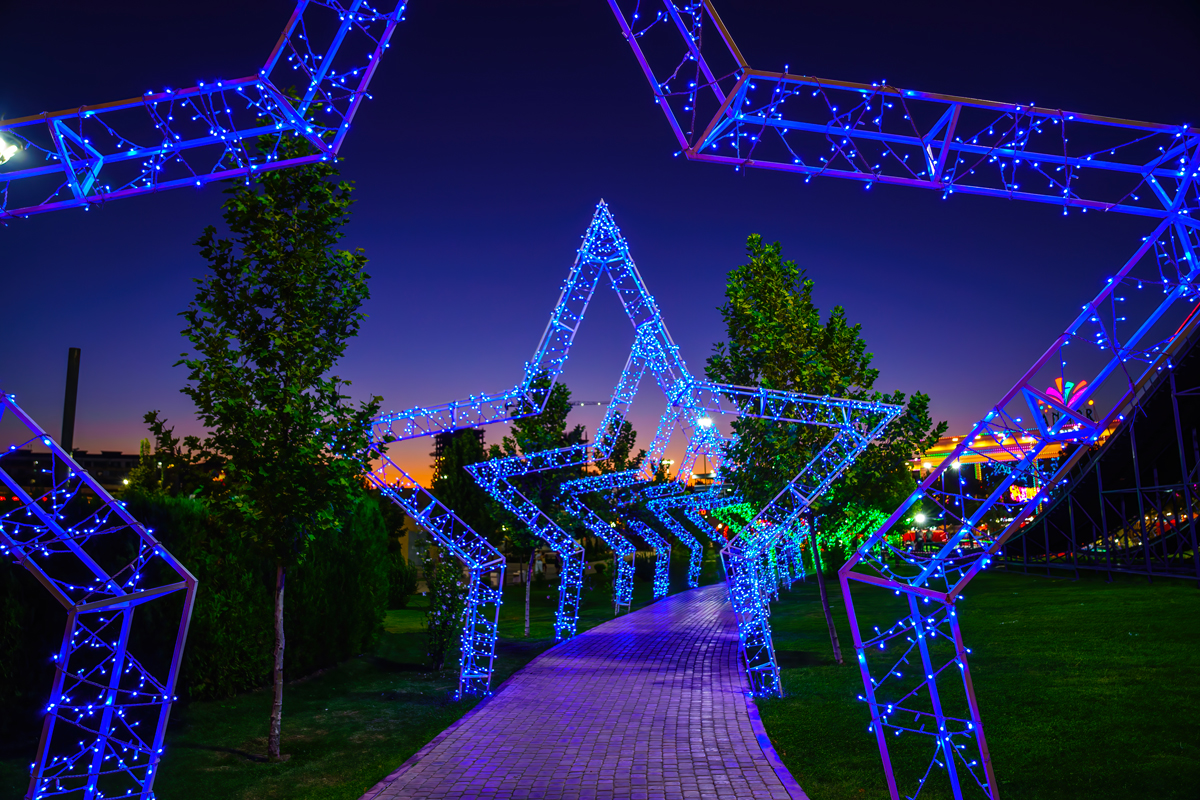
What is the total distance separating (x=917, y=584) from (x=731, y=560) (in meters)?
6.57

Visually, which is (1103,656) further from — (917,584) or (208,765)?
(208,765)

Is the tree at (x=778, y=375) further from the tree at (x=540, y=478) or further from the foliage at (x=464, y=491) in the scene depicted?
the foliage at (x=464, y=491)

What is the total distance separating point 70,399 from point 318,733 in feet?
42.1

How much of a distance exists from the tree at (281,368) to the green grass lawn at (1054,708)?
5520mm

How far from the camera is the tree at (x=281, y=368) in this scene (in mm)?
7609

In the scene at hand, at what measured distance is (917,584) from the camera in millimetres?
4930

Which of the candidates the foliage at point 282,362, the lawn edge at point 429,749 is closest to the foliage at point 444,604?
the lawn edge at point 429,749

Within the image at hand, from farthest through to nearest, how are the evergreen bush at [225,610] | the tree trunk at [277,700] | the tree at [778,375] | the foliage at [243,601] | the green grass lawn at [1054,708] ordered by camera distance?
the tree at [778,375] < the foliage at [243,601] < the tree trunk at [277,700] < the evergreen bush at [225,610] < the green grass lawn at [1054,708]

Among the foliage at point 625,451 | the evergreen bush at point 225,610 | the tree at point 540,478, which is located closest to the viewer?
the evergreen bush at point 225,610

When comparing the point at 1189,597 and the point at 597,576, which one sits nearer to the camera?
the point at 1189,597

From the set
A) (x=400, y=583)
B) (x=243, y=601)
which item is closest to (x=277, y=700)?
(x=243, y=601)

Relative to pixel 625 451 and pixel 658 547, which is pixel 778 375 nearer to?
pixel 658 547

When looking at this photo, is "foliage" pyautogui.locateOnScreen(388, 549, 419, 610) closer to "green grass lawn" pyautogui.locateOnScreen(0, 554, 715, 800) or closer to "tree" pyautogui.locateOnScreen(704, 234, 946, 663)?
"green grass lawn" pyautogui.locateOnScreen(0, 554, 715, 800)

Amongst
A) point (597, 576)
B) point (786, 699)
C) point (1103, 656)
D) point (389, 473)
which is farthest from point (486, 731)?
point (597, 576)
